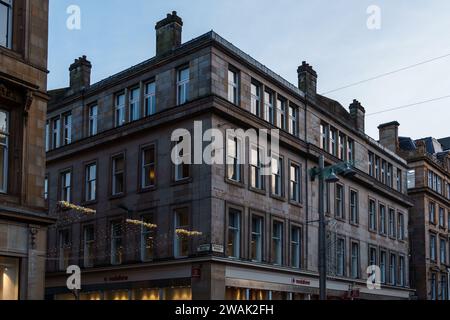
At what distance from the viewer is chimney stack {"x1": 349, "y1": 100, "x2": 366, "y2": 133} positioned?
154 feet

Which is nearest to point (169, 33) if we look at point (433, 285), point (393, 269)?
point (393, 269)

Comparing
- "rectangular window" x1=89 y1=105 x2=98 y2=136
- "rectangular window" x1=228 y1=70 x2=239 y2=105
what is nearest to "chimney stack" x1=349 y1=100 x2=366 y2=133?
"rectangular window" x1=228 y1=70 x2=239 y2=105

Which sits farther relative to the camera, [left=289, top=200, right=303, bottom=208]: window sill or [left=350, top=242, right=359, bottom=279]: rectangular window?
[left=350, top=242, right=359, bottom=279]: rectangular window

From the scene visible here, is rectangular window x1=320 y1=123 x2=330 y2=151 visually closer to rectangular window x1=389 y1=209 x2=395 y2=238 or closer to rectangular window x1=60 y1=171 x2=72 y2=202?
rectangular window x1=389 y1=209 x2=395 y2=238

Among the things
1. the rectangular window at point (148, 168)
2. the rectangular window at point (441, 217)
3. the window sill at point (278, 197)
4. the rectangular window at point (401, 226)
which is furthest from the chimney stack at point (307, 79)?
the rectangular window at point (441, 217)

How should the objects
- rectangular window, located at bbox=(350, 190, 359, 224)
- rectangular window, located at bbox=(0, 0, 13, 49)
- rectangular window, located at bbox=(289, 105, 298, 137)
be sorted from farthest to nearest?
rectangular window, located at bbox=(350, 190, 359, 224) → rectangular window, located at bbox=(289, 105, 298, 137) → rectangular window, located at bbox=(0, 0, 13, 49)

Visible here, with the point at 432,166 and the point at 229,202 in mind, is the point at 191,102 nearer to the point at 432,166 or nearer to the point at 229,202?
the point at 229,202

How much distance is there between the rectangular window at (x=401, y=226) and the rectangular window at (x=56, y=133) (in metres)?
26.9

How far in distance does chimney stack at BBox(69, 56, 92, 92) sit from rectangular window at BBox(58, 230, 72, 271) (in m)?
8.56

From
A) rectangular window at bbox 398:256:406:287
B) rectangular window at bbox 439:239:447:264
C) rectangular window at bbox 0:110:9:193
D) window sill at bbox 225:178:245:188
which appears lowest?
rectangular window at bbox 398:256:406:287

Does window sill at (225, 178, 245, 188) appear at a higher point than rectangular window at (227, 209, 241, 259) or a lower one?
higher

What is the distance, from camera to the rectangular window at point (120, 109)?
36.0 metres

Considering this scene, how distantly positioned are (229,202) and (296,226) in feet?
22.3
